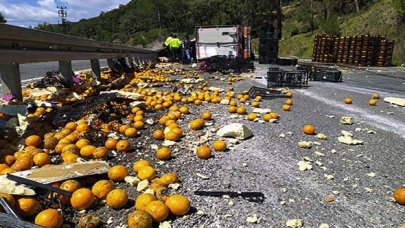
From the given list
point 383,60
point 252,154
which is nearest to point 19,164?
point 252,154

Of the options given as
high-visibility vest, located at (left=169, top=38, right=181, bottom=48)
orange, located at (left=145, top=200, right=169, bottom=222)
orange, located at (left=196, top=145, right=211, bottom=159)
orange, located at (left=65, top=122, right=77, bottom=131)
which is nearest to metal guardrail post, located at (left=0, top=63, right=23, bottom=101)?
orange, located at (left=65, top=122, right=77, bottom=131)

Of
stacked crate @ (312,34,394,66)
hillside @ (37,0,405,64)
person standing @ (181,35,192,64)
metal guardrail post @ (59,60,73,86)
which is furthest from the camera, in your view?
hillside @ (37,0,405,64)

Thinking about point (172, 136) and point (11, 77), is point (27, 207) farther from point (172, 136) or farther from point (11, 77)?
point (11, 77)

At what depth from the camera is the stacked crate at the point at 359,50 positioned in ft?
70.4

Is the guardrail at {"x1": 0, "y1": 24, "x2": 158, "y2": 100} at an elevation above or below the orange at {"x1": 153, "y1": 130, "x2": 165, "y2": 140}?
above

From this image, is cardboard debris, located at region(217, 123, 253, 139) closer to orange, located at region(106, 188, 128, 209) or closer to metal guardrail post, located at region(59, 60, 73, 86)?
orange, located at region(106, 188, 128, 209)

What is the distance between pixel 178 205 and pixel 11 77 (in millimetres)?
4304

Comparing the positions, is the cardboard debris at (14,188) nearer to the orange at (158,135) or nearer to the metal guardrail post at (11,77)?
the orange at (158,135)

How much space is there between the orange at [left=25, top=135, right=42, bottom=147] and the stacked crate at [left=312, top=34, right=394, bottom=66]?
21.2 meters

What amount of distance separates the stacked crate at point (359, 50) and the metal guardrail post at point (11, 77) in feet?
67.5

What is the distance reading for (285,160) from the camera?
4066 mm

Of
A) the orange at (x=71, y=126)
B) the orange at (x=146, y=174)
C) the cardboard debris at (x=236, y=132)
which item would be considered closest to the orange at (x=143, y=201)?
the orange at (x=146, y=174)

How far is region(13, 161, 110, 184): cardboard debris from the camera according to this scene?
3.21 metres

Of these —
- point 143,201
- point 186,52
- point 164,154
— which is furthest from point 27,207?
point 186,52
